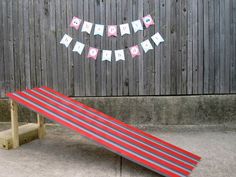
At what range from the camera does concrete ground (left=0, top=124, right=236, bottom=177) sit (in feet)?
10.1

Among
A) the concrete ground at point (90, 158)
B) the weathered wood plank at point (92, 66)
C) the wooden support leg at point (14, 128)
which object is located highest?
the weathered wood plank at point (92, 66)

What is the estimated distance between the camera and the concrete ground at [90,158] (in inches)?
122

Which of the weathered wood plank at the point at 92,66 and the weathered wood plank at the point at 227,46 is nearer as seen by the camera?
the weathered wood plank at the point at 227,46

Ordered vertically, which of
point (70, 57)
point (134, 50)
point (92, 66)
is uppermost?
point (134, 50)

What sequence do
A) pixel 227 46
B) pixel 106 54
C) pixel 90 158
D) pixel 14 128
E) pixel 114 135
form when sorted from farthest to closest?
pixel 106 54
pixel 227 46
pixel 14 128
pixel 90 158
pixel 114 135

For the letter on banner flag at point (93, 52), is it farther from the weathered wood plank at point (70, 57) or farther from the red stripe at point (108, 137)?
the red stripe at point (108, 137)

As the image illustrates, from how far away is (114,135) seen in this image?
334 centimetres

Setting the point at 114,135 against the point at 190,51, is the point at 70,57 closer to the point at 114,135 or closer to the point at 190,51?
the point at 190,51

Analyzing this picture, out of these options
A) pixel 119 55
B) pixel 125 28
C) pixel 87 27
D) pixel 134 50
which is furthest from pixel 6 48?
pixel 134 50

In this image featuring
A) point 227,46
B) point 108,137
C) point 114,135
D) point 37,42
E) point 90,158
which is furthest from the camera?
point 37,42

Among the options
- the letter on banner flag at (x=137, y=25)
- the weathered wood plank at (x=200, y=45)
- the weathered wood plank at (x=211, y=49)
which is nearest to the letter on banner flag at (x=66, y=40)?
the letter on banner flag at (x=137, y=25)

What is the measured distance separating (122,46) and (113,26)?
376mm

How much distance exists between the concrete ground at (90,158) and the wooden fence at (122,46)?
37.2 inches

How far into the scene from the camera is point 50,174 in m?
3.04
